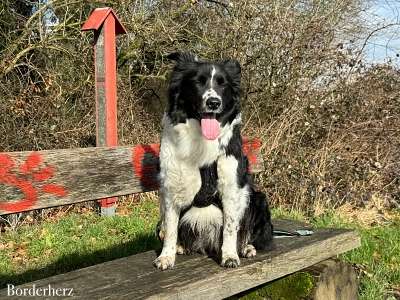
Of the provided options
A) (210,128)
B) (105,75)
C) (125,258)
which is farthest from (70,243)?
(210,128)

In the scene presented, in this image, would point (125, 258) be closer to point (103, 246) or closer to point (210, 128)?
point (210, 128)

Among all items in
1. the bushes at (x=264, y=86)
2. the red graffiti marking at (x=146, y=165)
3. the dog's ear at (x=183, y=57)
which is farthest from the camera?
the bushes at (x=264, y=86)

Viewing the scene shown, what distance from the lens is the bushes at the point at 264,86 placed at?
6.67 metres

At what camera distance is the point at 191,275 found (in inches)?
98.8

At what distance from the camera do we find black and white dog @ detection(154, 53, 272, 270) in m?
2.88

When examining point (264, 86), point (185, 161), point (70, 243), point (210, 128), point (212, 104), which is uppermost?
point (264, 86)

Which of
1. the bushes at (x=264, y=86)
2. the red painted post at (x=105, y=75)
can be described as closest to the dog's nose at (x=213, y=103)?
the red painted post at (x=105, y=75)

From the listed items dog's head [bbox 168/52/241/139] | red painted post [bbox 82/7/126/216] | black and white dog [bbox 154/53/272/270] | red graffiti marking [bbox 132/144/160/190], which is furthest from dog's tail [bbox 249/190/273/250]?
red painted post [bbox 82/7/126/216]

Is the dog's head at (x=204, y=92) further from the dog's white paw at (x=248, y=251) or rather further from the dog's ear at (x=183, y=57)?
the dog's white paw at (x=248, y=251)

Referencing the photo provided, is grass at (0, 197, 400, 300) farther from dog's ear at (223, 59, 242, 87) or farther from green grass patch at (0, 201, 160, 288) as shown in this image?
dog's ear at (223, 59, 242, 87)

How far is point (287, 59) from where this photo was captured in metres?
A: 7.72

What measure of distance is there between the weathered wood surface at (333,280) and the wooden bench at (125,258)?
0.22 feet

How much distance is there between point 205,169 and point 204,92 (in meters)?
0.44

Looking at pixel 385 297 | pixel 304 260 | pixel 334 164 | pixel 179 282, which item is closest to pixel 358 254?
pixel 385 297
